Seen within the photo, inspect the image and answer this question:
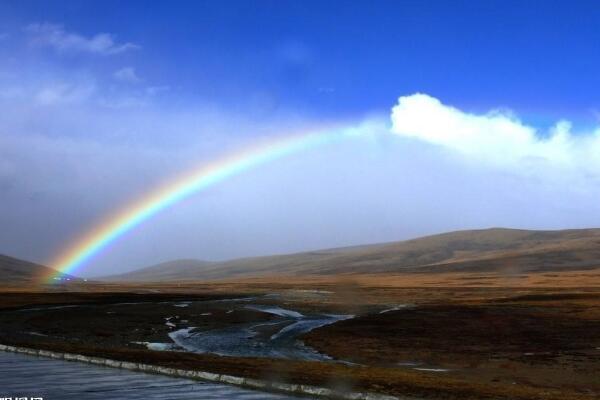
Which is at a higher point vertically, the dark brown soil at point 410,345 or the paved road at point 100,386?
the paved road at point 100,386

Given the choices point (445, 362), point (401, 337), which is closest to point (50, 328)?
point (401, 337)

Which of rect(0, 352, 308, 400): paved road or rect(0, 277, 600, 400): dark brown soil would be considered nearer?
rect(0, 352, 308, 400): paved road

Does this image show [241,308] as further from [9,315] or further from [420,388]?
[420,388]

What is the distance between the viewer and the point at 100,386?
16.8 metres

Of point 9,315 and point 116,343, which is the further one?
point 9,315

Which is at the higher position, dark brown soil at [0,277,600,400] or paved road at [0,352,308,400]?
paved road at [0,352,308,400]

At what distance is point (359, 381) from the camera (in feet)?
63.1

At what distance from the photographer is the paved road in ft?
50.7

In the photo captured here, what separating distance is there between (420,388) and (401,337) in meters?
25.3

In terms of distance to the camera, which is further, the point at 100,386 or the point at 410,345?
the point at 410,345

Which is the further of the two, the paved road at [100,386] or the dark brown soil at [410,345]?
the dark brown soil at [410,345]

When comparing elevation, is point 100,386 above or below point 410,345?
above

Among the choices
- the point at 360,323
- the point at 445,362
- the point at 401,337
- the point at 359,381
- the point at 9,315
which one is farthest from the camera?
the point at 9,315

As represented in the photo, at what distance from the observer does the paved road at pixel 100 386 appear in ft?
50.7
